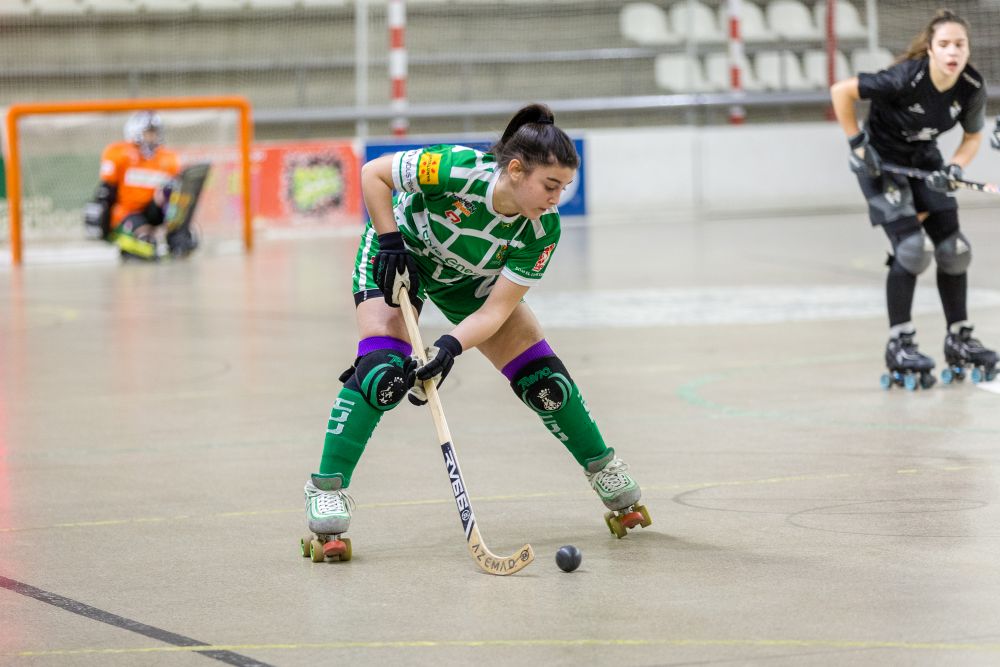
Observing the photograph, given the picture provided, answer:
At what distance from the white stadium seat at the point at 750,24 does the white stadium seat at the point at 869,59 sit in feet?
3.53

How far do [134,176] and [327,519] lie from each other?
11139 millimetres

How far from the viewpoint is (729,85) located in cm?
1828

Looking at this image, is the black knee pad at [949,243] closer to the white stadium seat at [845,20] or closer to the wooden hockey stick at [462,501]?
the wooden hockey stick at [462,501]

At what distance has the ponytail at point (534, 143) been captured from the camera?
371 centimetres

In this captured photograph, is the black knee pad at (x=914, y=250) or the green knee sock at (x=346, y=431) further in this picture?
the black knee pad at (x=914, y=250)

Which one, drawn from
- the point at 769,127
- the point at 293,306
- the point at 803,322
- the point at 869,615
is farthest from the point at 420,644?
the point at 769,127

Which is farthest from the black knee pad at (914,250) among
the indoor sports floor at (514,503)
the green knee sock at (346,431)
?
the green knee sock at (346,431)

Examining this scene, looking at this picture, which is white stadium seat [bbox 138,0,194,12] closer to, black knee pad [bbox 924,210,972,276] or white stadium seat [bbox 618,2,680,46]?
white stadium seat [bbox 618,2,680,46]

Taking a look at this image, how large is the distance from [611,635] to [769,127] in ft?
50.4

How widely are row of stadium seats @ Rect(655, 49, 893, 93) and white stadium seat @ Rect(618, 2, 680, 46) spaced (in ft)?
0.81

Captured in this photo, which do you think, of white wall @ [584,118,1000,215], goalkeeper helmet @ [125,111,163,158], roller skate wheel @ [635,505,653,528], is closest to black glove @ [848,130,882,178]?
roller skate wheel @ [635,505,653,528]

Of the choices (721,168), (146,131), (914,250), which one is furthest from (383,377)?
(721,168)

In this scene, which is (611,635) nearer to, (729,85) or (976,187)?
(976,187)

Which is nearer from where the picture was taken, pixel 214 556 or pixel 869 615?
pixel 869 615
